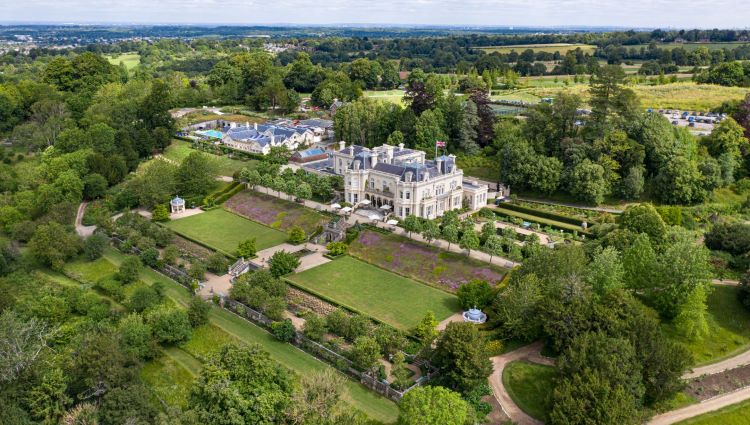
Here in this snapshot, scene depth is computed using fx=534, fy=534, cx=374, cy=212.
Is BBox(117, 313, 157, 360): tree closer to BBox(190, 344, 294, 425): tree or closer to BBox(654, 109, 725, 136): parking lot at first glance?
BBox(190, 344, 294, 425): tree

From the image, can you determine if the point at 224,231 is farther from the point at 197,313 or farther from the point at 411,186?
the point at 411,186

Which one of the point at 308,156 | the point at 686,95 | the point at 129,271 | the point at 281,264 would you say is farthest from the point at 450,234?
the point at 686,95

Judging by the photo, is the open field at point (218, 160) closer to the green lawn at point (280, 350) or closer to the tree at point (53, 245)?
the tree at point (53, 245)

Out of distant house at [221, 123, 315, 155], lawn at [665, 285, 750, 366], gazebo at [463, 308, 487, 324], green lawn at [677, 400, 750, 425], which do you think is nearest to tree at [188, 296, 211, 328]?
gazebo at [463, 308, 487, 324]

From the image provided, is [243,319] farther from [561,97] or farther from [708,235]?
[561,97]

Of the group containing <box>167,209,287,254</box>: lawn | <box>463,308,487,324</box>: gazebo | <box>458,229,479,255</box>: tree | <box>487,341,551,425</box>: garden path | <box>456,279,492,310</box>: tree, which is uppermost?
<box>458,229,479,255</box>: tree
